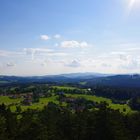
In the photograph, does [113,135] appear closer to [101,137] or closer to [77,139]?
[101,137]

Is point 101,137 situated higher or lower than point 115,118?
lower

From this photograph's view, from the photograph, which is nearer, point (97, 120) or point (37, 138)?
point (37, 138)

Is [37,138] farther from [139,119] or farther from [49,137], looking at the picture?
[139,119]

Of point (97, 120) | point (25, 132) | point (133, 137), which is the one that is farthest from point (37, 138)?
point (133, 137)

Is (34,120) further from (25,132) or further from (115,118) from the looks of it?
(115,118)

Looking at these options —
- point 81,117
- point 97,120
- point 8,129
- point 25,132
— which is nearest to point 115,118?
point 97,120

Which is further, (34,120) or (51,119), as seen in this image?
(51,119)

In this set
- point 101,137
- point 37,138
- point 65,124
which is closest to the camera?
point 37,138

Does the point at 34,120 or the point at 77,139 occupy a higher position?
the point at 34,120

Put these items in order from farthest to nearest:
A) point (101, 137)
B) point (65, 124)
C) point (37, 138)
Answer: point (65, 124), point (101, 137), point (37, 138)
